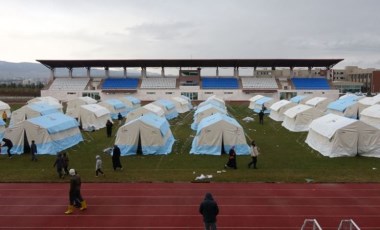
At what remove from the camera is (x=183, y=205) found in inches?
516

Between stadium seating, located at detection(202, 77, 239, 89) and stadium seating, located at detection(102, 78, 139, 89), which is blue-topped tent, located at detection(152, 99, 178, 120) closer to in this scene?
stadium seating, located at detection(202, 77, 239, 89)

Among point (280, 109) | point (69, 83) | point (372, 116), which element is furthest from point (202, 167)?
point (69, 83)

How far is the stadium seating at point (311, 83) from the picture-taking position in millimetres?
72500

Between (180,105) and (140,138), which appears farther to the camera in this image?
(180,105)

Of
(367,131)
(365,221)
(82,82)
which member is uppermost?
(82,82)

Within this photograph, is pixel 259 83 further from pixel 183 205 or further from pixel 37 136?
pixel 183 205

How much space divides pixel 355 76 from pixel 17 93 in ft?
349

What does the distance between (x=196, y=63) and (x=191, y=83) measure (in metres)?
4.50

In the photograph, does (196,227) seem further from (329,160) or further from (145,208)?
(329,160)

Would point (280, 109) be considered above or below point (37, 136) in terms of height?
above

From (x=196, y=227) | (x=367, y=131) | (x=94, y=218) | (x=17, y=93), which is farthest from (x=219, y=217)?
(x=17, y=93)

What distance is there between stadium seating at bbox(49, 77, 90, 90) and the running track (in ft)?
197

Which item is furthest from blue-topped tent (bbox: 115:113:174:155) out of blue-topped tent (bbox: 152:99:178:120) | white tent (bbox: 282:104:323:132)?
blue-topped tent (bbox: 152:99:178:120)

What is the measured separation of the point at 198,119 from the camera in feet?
105
